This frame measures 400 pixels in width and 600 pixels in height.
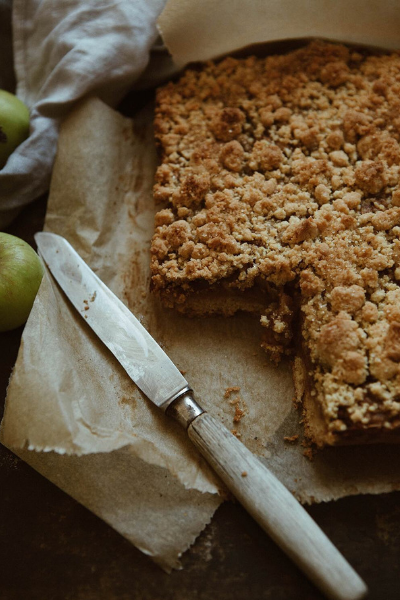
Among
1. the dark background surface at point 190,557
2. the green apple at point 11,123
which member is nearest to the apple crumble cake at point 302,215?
the dark background surface at point 190,557

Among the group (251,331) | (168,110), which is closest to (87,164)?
(168,110)

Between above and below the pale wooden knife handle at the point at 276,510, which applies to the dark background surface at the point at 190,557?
below

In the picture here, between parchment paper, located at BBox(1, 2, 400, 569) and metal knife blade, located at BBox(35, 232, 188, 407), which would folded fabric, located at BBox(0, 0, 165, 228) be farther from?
metal knife blade, located at BBox(35, 232, 188, 407)

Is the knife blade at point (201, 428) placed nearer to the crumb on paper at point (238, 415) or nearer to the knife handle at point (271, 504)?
the knife handle at point (271, 504)

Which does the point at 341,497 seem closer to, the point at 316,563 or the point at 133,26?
the point at 316,563

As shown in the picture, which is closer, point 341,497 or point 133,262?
point 341,497

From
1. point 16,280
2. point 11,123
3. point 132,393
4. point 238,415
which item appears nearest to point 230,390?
point 238,415
